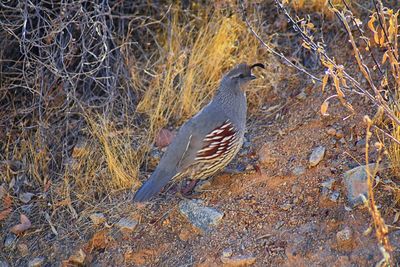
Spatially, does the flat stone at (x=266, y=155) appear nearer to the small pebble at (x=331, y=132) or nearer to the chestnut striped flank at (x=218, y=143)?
the chestnut striped flank at (x=218, y=143)

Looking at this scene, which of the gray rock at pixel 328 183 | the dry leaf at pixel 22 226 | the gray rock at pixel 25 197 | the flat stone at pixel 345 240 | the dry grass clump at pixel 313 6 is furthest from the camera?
the dry grass clump at pixel 313 6

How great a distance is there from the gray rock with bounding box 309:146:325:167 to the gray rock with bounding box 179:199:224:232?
0.66m

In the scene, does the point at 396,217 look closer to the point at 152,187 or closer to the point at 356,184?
the point at 356,184

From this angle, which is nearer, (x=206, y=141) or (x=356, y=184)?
(x=356, y=184)

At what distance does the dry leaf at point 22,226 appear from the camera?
15.6 ft

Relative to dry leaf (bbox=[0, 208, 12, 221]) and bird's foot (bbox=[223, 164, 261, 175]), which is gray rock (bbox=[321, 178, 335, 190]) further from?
dry leaf (bbox=[0, 208, 12, 221])

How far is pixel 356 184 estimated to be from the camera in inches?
163

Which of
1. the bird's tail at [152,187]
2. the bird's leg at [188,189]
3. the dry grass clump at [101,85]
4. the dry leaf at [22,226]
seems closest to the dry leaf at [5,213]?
the dry leaf at [22,226]

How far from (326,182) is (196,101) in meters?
1.41

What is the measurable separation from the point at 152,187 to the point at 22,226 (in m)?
1.04

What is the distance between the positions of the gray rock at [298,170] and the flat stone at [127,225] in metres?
1.07

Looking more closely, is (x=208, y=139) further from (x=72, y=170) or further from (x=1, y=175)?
(x=1, y=175)

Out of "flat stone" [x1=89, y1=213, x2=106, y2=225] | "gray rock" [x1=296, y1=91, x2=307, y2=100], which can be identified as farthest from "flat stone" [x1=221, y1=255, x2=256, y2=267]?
"gray rock" [x1=296, y1=91, x2=307, y2=100]

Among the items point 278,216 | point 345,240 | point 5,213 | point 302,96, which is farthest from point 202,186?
point 5,213
